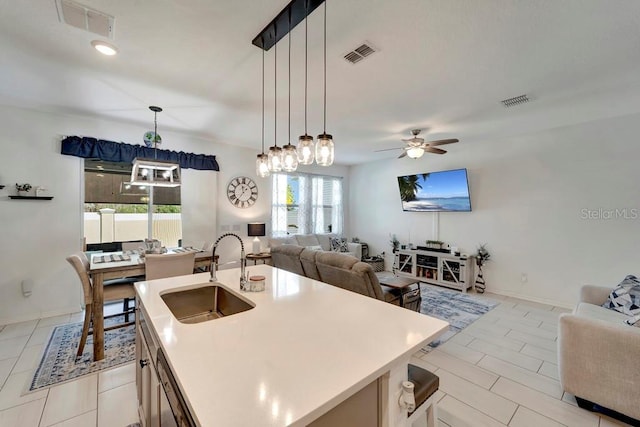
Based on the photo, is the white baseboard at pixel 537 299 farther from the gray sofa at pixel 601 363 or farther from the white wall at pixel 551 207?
the gray sofa at pixel 601 363

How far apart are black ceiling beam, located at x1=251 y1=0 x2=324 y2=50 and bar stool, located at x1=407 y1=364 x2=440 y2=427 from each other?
2.20 metres

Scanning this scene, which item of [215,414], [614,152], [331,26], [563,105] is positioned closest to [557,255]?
[614,152]

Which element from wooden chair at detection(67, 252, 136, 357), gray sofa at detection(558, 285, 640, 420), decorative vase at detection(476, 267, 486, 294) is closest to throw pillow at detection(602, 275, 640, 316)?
gray sofa at detection(558, 285, 640, 420)

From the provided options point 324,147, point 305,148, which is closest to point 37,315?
point 305,148

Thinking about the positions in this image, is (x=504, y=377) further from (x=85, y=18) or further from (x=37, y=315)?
(x=37, y=315)

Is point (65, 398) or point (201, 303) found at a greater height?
point (201, 303)

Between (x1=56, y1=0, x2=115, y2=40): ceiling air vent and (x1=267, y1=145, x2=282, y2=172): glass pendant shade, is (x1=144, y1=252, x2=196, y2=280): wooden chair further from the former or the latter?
(x1=56, y1=0, x2=115, y2=40): ceiling air vent

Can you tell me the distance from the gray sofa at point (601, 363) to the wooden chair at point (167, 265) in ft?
11.8

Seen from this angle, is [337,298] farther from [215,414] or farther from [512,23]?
[512,23]

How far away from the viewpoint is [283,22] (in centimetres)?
182

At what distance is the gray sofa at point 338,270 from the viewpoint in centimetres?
259

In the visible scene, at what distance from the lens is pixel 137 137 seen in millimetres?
4176

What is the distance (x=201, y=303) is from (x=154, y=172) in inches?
85.9

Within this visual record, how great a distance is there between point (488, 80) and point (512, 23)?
2.71 ft
